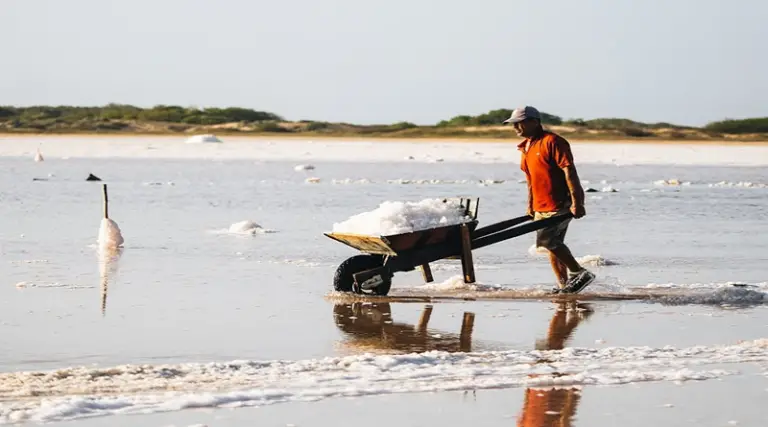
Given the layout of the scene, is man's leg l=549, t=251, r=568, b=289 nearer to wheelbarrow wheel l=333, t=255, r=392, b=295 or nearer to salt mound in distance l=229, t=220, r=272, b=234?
wheelbarrow wheel l=333, t=255, r=392, b=295

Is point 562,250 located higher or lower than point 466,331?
higher

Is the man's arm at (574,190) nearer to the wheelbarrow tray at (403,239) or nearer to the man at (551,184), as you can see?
the man at (551,184)

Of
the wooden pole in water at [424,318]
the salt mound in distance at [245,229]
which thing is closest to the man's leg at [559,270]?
the wooden pole in water at [424,318]

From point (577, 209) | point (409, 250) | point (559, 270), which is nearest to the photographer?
point (577, 209)

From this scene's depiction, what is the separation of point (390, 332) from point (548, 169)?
7.22 feet

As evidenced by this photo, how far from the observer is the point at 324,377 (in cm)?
686

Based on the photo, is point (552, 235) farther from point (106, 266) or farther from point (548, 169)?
point (106, 266)

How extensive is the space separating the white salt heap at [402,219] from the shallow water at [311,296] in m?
0.55

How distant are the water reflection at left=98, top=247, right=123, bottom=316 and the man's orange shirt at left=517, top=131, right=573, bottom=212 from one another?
330 centimetres

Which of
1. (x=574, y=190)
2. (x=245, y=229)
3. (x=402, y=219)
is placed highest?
(x=574, y=190)

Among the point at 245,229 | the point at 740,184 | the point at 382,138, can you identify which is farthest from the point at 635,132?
the point at 245,229

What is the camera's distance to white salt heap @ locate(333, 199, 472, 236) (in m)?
9.88

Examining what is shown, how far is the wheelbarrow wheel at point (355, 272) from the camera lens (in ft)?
33.2

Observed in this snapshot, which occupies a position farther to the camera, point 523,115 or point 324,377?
point 523,115
